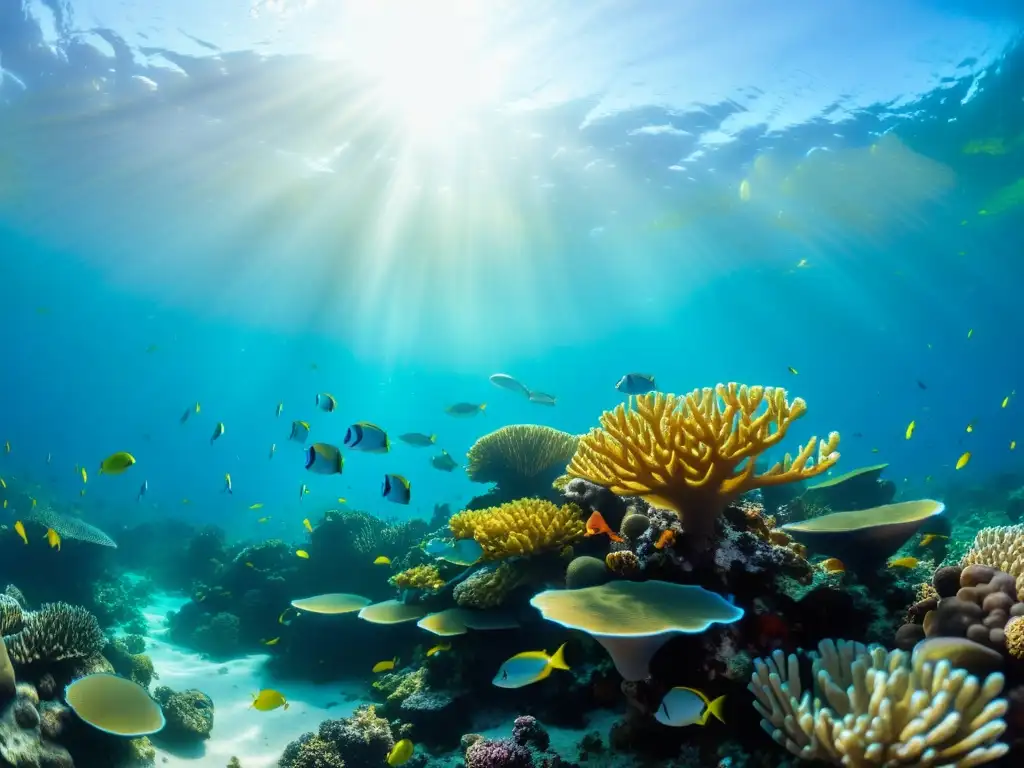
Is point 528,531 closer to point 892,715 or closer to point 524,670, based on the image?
point 524,670

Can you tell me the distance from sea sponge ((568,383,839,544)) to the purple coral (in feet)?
6.53

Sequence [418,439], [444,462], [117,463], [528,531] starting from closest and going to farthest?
[528,531]
[117,463]
[418,439]
[444,462]

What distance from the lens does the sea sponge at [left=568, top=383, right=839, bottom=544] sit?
381 centimetres

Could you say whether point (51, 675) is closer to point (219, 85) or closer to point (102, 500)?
point (219, 85)

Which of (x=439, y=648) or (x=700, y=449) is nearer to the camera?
(x=700, y=449)

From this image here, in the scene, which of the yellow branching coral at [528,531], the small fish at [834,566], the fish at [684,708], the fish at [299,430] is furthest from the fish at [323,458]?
the small fish at [834,566]

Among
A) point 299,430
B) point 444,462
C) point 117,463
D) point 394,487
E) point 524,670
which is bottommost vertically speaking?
point 524,670

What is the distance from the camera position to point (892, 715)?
7.74 feet

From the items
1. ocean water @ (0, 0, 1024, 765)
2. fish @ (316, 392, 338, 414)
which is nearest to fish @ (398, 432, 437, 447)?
ocean water @ (0, 0, 1024, 765)

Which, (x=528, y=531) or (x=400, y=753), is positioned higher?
(x=528, y=531)

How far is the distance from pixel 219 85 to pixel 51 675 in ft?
62.5

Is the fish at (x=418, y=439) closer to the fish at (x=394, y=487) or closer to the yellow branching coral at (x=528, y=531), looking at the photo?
the fish at (x=394, y=487)

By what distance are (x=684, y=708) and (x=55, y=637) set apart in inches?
245

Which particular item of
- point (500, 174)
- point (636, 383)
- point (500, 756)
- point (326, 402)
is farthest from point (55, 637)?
point (500, 174)
